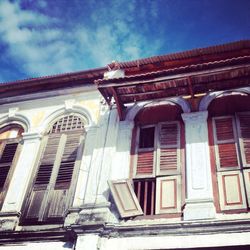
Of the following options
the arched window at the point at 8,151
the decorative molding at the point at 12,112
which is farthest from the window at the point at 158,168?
the decorative molding at the point at 12,112

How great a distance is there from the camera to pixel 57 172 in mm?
8688

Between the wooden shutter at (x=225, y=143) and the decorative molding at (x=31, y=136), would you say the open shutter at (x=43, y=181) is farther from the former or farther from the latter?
the wooden shutter at (x=225, y=143)

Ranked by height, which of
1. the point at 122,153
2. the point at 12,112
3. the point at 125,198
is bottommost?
the point at 125,198

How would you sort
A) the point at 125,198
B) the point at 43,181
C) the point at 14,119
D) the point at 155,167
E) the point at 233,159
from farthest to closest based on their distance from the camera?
1. the point at 14,119
2. the point at 43,181
3. the point at 155,167
4. the point at 233,159
5. the point at 125,198

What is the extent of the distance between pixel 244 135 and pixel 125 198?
2.88 m

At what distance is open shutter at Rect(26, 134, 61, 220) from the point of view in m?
8.09

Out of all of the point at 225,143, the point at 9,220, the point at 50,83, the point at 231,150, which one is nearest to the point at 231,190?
the point at 231,150

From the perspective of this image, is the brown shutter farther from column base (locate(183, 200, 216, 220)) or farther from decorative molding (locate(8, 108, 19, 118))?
column base (locate(183, 200, 216, 220))

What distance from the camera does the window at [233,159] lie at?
6840 mm

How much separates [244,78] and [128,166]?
325 centimetres

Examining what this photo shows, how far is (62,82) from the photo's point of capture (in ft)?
34.1

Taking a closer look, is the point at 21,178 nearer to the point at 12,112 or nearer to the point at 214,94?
the point at 12,112

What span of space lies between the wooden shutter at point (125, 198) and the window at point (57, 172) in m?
1.23

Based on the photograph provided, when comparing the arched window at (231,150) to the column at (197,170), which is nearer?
the column at (197,170)
